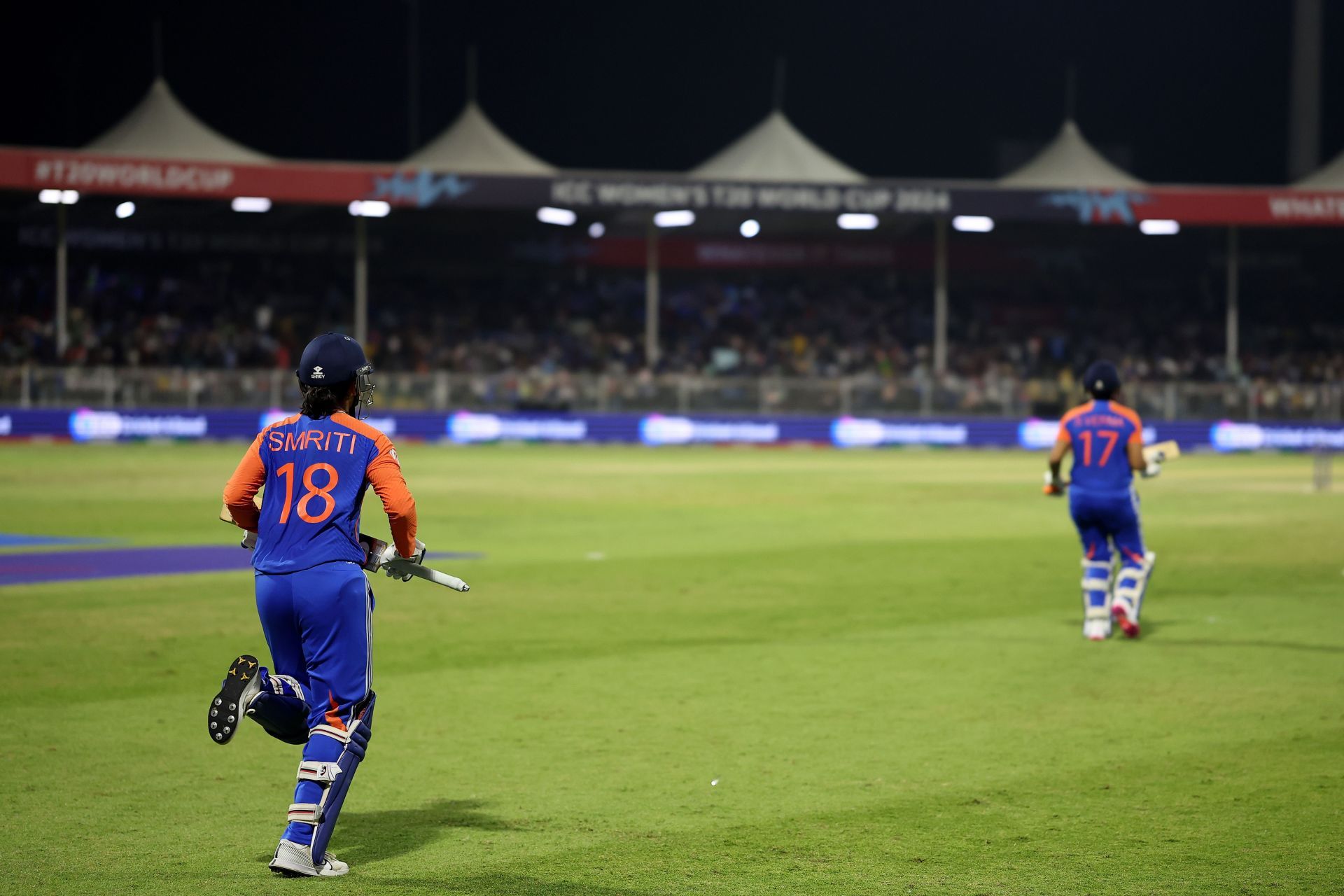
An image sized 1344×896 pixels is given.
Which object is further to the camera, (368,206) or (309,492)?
(368,206)

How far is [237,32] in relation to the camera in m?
60.7

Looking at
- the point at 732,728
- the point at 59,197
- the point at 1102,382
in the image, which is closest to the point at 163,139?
the point at 59,197

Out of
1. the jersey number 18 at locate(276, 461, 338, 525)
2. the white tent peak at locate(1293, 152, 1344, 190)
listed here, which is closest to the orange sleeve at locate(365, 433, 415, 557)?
the jersey number 18 at locate(276, 461, 338, 525)

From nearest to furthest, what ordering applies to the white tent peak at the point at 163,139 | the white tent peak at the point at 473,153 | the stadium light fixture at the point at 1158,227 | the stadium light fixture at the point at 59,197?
the stadium light fixture at the point at 59,197 → the white tent peak at the point at 163,139 → the stadium light fixture at the point at 1158,227 → the white tent peak at the point at 473,153

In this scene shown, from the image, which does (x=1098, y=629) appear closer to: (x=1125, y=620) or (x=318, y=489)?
(x=1125, y=620)

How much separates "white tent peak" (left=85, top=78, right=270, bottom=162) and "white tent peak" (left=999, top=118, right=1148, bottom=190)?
68.7 feet

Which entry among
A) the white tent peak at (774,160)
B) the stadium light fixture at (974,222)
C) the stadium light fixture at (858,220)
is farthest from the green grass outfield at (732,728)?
the stadium light fixture at (858,220)

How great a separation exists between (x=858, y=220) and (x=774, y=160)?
5.16m

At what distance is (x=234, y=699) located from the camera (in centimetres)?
539

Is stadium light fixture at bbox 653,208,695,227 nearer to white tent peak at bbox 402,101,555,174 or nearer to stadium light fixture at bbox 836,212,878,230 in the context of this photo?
white tent peak at bbox 402,101,555,174

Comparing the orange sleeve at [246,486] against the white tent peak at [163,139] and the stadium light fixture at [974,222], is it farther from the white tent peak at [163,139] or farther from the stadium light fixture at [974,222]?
the stadium light fixture at [974,222]

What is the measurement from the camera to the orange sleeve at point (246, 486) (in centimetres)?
590

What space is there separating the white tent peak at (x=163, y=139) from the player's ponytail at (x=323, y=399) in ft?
116

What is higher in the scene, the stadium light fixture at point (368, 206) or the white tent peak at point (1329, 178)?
the white tent peak at point (1329, 178)
